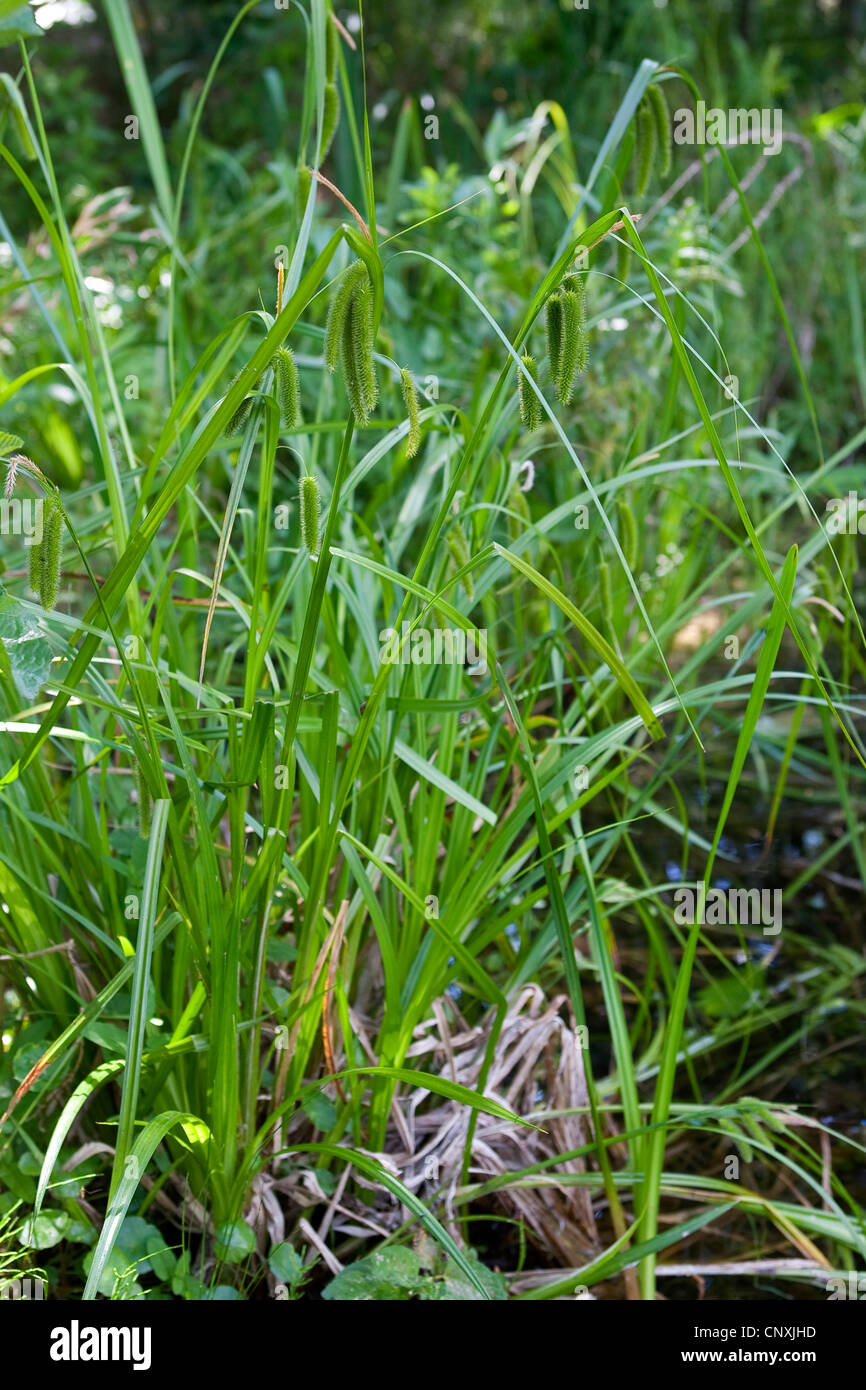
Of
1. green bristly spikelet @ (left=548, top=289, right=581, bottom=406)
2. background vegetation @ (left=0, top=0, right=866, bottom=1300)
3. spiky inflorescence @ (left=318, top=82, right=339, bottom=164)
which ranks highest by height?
spiky inflorescence @ (left=318, top=82, right=339, bottom=164)

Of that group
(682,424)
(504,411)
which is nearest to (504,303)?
(682,424)

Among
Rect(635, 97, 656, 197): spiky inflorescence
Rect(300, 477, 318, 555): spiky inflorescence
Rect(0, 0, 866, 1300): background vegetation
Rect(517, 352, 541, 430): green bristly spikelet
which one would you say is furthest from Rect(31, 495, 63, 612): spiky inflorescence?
Rect(635, 97, 656, 197): spiky inflorescence

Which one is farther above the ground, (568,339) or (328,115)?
(328,115)

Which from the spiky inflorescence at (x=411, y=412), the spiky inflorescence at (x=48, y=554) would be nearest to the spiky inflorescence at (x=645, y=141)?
the spiky inflorescence at (x=411, y=412)

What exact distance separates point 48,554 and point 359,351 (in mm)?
284

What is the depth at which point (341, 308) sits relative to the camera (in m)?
0.87

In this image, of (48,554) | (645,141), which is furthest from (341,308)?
(645,141)

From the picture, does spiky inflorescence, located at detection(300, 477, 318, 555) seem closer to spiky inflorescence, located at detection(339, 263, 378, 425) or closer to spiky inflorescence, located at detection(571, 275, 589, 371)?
spiky inflorescence, located at detection(339, 263, 378, 425)

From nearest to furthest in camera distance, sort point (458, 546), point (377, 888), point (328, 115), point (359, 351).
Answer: point (359, 351)
point (328, 115)
point (458, 546)
point (377, 888)

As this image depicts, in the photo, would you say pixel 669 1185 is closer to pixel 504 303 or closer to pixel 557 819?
pixel 557 819

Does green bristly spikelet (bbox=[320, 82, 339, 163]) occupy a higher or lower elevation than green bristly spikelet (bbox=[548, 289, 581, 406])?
higher

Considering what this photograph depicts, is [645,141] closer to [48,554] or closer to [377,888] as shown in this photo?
[48,554]

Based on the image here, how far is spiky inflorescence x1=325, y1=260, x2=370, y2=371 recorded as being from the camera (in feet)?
2.85

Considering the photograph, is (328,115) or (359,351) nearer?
(359,351)
